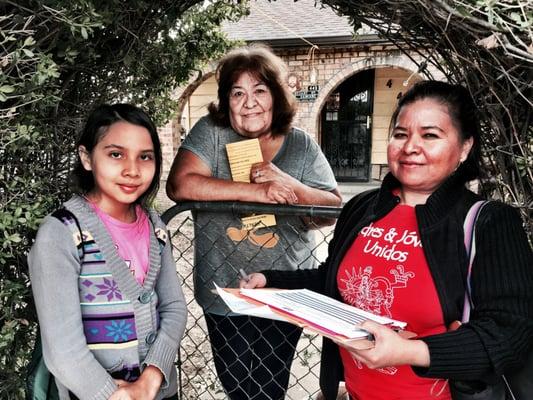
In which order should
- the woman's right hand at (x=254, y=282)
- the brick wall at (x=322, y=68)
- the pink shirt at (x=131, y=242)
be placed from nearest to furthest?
the pink shirt at (x=131, y=242) → the woman's right hand at (x=254, y=282) → the brick wall at (x=322, y=68)

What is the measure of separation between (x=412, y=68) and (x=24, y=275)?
10.2m

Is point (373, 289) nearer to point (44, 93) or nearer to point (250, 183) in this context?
point (250, 183)

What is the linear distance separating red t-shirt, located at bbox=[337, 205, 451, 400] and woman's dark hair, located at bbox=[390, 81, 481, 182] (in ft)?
0.83

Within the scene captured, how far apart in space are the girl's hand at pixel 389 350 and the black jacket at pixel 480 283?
3 cm

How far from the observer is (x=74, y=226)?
5.04ft

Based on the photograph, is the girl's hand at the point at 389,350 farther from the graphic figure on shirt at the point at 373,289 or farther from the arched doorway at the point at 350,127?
the arched doorway at the point at 350,127

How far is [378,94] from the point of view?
1292 cm

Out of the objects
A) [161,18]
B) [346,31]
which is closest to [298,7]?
[346,31]

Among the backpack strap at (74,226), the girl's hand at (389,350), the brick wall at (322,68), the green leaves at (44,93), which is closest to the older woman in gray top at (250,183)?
the green leaves at (44,93)

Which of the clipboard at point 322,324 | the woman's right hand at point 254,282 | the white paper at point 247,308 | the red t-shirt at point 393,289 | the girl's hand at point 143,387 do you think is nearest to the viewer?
the clipboard at point 322,324

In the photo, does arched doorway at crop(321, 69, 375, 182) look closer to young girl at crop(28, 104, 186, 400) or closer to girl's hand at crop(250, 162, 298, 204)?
girl's hand at crop(250, 162, 298, 204)

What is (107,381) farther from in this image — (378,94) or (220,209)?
(378,94)

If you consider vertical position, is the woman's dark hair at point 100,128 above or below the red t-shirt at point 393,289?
above

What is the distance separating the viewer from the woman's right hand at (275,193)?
193 cm
